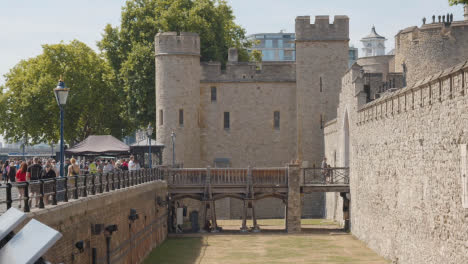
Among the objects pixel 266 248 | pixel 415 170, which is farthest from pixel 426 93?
pixel 266 248

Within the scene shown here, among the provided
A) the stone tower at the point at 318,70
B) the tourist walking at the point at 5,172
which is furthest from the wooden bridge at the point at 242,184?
the stone tower at the point at 318,70

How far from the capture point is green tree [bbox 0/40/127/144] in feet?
180

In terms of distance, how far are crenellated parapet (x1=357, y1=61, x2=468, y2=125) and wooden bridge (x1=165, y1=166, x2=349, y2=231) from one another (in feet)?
26.9

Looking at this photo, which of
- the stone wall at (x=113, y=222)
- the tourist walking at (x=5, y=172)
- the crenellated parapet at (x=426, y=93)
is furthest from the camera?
the tourist walking at (x=5, y=172)

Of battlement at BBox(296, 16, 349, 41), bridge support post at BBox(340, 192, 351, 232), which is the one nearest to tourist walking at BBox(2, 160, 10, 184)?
bridge support post at BBox(340, 192, 351, 232)

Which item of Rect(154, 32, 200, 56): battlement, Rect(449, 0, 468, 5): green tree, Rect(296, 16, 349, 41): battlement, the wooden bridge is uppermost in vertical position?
Rect(296, 16, 349, 41): battlement

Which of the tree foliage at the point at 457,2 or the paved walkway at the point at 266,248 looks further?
the paved walkway at the point at 266,248

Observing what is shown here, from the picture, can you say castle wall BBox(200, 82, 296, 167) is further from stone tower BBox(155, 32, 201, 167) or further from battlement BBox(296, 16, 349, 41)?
battlement BBox(296, 16, 349, 41)

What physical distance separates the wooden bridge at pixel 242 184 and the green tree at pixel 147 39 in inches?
505

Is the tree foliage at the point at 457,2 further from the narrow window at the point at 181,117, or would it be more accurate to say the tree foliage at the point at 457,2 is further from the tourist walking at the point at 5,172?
the narrow window at the point at 181,117

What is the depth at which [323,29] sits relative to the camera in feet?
154

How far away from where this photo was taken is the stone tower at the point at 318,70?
153 feet

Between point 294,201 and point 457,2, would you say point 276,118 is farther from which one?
point 457,2

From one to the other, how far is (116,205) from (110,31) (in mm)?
33309
